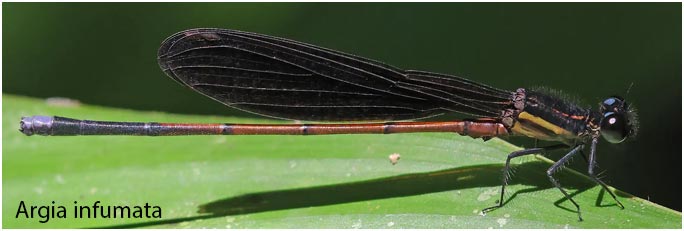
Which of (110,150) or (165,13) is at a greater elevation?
(165,13)

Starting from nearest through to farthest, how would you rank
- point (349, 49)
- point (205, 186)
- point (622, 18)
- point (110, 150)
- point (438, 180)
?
point (438, 180) < point (205, 186) < point (110, 150) < point (622, 18) < point (349, 49)

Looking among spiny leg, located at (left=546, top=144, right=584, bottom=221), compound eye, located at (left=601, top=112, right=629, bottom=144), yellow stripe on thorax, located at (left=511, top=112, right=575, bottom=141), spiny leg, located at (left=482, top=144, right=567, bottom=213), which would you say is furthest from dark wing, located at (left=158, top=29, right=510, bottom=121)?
compound eye, located at (left=601, top=112, right=629, bottom=144)

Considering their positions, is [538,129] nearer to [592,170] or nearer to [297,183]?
[592,170]

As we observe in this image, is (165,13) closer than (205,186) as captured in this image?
No

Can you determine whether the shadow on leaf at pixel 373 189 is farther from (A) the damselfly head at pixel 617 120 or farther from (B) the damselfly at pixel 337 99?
(A) the damselfly head at pixel 617 120

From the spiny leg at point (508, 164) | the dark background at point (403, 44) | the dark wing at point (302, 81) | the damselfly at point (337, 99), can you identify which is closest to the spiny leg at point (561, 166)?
the damselfly at point (337, 99)

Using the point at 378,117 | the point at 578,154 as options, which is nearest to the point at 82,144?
the point at 378,117

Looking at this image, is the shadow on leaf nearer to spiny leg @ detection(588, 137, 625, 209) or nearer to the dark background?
spiny leg @ detection(588, 137, 625, 209)

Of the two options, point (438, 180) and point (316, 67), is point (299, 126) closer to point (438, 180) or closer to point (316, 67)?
point (316, 67)
